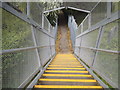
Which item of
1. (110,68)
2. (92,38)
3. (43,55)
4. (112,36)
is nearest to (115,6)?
(112,36)

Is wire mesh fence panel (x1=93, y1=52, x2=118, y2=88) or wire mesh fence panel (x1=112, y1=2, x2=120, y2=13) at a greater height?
wire mesh fence panel (x1=112, y1=2, x2=120, y2=13)

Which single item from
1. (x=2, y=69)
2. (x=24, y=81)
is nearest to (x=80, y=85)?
(x=24, y=81)

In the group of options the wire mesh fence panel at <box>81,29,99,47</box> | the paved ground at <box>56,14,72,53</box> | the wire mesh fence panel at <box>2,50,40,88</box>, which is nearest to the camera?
the wire mesh fence panel at <box>2,50,40,88</box>

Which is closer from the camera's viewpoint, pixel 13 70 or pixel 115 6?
pixel 13 70

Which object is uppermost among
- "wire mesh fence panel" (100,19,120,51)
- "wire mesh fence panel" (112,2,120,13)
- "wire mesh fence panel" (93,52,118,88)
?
"wire mesh fence panel" (112,2,120,13)

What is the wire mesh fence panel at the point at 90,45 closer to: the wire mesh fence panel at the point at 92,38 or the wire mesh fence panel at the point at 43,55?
the wire mesh fence panel at the point at 92,38

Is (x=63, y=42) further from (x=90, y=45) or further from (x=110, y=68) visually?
(x=110, y=68)

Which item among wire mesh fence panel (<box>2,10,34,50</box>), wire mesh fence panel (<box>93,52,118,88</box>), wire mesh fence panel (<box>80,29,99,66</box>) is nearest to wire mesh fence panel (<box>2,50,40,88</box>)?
wire mesh fence panel (<box>2,10,34,50</box>)

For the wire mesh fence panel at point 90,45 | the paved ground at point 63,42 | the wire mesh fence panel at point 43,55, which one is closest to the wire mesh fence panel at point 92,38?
the wire mesh fence panel at point 90,45

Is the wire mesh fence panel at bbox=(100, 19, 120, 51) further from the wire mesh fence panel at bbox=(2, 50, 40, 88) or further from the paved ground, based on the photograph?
the paved ground

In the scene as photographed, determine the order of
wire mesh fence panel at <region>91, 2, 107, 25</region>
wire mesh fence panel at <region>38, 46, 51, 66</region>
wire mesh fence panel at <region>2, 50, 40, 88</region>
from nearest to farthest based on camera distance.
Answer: wire mesh fence panel at <region>2, 50, 40, 88</region> < wire mesh fence panel at <region>91, 2, 107, 25</region> < wire mesh fence panel at <region>38, 46, 51, 66</region>

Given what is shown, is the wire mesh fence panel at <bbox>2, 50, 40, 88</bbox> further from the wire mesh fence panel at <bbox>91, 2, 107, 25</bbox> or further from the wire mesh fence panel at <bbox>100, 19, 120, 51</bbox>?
the wire mesh fence panel at <bbox>91, 2, 107, 25</bbox>

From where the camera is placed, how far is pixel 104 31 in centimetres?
260

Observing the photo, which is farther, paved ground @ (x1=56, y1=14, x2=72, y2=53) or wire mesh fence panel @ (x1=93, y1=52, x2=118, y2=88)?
paved ground @ (x1=56, y1=14, x2=72, y2=53)
